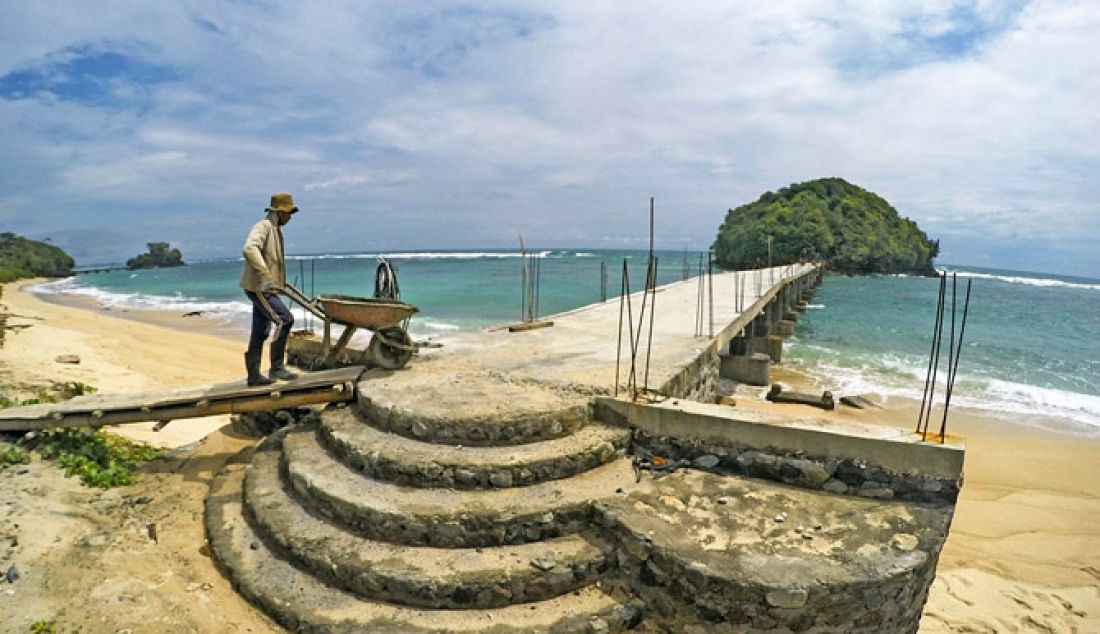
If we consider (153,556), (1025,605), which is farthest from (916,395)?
(153,556)

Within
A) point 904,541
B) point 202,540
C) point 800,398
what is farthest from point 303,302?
point 800,398

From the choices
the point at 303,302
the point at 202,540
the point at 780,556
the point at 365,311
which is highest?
the point at 303,302

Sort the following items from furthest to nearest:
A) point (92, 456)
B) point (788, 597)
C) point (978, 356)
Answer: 1. point (978, 356)
2. point (92, 456)
3. point (788, 597)

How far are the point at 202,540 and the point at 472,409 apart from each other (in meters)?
2.58

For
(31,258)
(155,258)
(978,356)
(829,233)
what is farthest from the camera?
(155,258)

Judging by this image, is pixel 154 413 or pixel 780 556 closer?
pixel 780 556

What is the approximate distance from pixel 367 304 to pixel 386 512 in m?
2.78

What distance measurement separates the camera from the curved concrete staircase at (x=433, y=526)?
3842 mm

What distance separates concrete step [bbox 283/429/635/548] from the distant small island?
3504 inches

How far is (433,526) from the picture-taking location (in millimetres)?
4168

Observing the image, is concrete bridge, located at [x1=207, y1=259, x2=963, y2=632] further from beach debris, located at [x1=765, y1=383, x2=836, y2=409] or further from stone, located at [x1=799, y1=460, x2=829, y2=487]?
beach debris, located at [x1=765, y1=383, x2=836, y2=409]

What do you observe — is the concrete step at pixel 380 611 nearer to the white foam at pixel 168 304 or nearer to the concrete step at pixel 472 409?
the concrete step at pixel 472 409

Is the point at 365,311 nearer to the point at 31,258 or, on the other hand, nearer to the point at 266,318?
the point at 266,318

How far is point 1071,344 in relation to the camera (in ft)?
74.6
